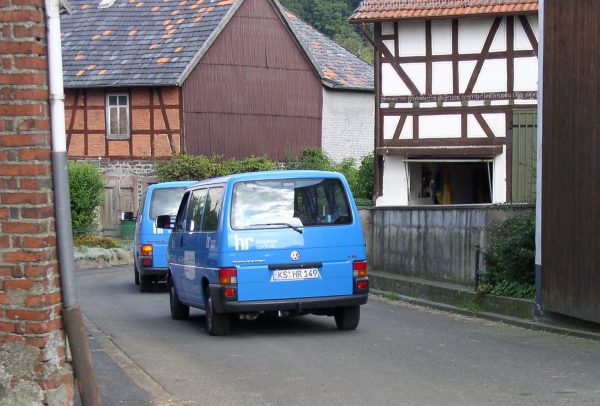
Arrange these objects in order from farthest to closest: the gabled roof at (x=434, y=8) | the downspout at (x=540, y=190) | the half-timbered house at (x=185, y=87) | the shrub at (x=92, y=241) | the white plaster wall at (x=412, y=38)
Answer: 1. the half-timbered house at (x=185, y=87)
2. the shrub at (x=92, y=241)
3. the white plaster wall at (x=412, y=38)
4. the gabled roof at (x=434, y=8)
5. the downspout at (x=540, y=190)

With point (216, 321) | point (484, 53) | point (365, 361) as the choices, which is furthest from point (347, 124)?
point (365, 361)

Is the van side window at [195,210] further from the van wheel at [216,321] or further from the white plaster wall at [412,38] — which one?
the white plaster wall at [412,38]

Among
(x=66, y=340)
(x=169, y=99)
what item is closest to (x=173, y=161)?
(x=169, y=99)

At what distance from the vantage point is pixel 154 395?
30.0ft

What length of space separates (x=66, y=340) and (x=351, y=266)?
6868 mm

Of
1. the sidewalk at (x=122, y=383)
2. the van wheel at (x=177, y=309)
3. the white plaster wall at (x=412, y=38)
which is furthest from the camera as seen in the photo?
the white plaster wall at (x=412, y=38)

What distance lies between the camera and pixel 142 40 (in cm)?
3966

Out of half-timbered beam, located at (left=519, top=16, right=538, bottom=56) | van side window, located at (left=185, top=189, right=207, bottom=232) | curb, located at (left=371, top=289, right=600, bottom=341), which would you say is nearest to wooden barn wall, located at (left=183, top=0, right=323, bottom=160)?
half-timbered beam, located at (left=519, top=16, right=538, bottom=56)

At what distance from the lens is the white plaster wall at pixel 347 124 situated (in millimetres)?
42500

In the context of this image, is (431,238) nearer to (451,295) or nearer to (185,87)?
(451,295)

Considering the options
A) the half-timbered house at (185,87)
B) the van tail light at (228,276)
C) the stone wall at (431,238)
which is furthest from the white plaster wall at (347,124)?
the van tail light at (228,276)

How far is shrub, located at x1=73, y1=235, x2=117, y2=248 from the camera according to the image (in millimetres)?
32594

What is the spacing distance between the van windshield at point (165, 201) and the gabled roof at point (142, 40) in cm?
1620

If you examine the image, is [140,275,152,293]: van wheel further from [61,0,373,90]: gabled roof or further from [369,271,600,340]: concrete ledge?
→ [61,0,373,90]: gabled roof
